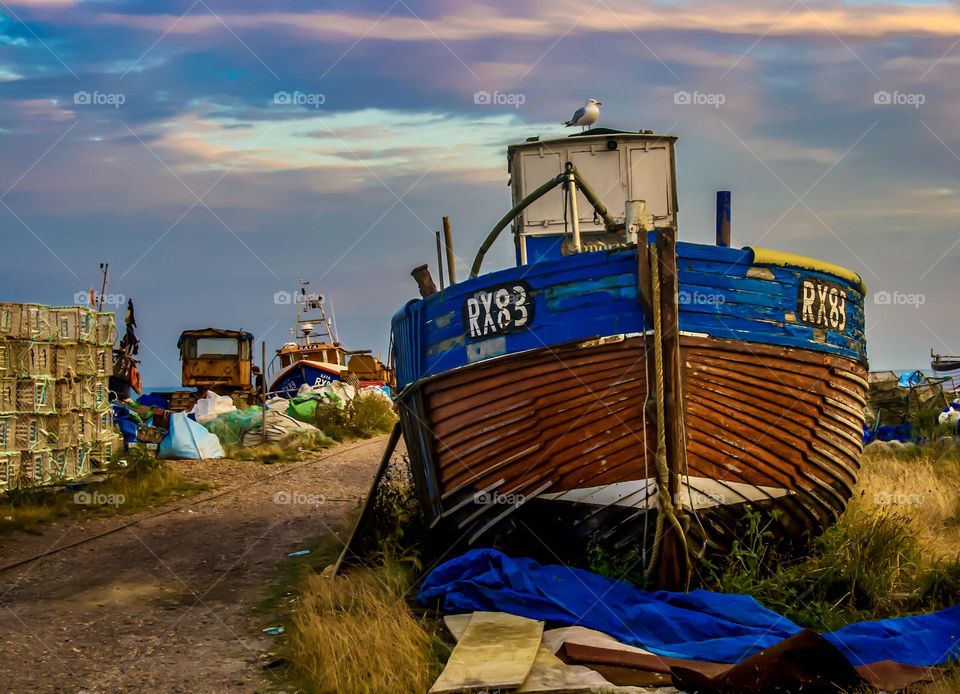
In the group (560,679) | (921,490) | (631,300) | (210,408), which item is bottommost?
→ (560,679)

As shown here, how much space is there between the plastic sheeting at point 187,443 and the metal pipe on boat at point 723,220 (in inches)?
457

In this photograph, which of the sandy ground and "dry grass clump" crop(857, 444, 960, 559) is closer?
the sandy ground

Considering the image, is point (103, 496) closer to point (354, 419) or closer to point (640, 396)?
point (640, 396)

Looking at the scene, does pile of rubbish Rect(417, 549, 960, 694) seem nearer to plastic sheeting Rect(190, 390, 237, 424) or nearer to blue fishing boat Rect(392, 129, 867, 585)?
blue fishing boat Rect(392, 129, 867, 585)

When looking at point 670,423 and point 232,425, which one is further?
point 232,425

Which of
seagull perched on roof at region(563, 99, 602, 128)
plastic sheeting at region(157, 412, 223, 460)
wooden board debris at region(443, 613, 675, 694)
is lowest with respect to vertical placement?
wooden board debris at region(443, 613, 675, 694)

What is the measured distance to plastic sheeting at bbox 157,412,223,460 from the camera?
1766 cm

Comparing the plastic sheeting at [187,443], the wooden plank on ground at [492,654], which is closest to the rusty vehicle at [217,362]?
the plastic sheeting at [187,443]

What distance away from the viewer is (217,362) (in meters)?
31.4

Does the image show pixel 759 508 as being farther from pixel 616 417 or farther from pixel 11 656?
pixel 11 656

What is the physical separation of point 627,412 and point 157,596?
420 centimetres

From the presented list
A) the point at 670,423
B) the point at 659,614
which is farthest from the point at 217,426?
the point at 659,614

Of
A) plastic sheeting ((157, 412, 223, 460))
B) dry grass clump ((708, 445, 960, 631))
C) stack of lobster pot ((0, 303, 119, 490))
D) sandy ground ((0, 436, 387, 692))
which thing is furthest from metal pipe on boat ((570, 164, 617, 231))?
plastic sheeting ((157, 412, 223, 460))

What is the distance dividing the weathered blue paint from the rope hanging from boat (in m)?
0.16
